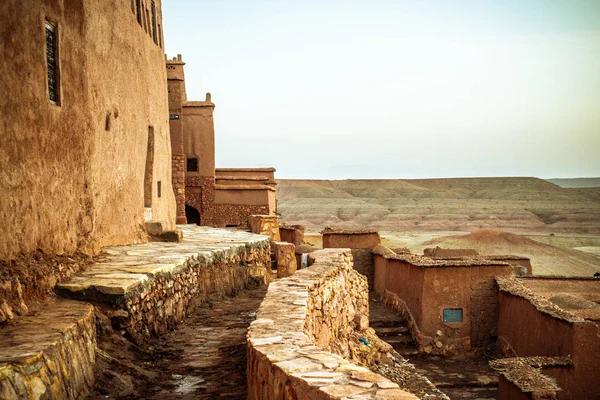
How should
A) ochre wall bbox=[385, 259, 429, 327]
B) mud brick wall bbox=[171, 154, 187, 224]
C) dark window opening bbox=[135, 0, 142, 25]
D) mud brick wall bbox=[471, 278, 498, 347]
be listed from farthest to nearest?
mud brick wall bbox=[171, 154, 187, 224], mud brick wall bbox=[471, 278, 498, 347], ochre wall bbox=[385, 259, 429, 327], dark window opening bbox=[135, 0, 142, 25]

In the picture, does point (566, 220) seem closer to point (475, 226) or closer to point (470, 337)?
point (475, 226)

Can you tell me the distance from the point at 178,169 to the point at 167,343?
16.7m

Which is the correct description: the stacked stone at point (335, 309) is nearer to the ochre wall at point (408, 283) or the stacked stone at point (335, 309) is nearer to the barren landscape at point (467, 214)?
the ochre wall at point (408, 283)

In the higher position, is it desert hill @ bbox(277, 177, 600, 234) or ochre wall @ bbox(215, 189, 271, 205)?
ochre wall @ bbox(215, 189, 271, 205)

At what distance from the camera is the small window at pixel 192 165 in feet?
82.7

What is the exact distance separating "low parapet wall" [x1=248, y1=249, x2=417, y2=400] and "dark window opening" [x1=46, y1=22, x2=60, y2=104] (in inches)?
122

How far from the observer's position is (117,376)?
5.14 meters

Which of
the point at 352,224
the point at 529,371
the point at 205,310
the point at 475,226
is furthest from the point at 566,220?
the point at 205,310

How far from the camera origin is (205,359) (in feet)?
20.3

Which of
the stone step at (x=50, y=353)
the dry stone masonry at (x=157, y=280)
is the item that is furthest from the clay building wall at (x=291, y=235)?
the stone step at (x=50, y=353)

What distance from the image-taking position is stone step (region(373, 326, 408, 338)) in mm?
17219

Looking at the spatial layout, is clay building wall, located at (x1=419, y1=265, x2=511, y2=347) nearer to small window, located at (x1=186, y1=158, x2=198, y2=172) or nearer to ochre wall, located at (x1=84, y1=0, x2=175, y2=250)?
ochre wall, located at (x1=84, y1=0, x2=175, y2=250)

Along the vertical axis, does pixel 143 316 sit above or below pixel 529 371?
above

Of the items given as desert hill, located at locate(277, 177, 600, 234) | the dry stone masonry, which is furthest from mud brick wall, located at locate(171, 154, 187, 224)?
desert hill, located at locate(277, 177, 600, 234)
